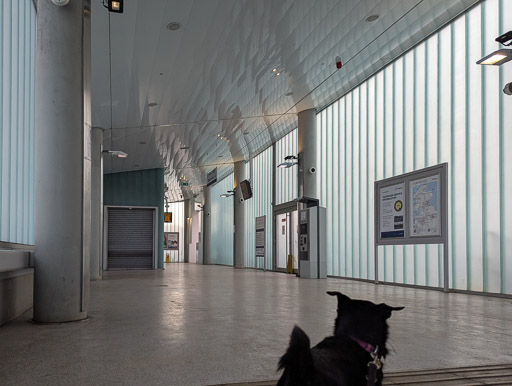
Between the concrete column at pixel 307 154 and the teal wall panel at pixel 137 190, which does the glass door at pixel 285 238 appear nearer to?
the concrete column at pixel 307 154

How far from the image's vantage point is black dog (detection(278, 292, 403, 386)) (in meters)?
1.64

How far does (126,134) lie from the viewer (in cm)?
1497

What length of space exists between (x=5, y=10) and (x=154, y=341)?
385 cm

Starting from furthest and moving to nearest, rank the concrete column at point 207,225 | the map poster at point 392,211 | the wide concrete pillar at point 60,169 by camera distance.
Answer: the concrete column at point 207,225 → the map poster at point 392,211 → the wide concrete pillar at point 60,169

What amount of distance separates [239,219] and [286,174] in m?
5.43

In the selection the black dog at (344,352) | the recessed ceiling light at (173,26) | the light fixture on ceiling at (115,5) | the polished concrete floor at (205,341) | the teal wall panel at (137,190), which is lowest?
the polished concrete floor at (205,341)

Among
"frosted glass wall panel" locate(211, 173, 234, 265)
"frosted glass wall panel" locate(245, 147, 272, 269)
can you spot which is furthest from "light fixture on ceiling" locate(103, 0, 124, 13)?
"frosted glass wall panel" locate(211, 173, 234, 265)

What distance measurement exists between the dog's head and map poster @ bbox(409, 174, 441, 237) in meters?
7.16

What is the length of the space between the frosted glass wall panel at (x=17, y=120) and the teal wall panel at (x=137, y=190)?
540 inches

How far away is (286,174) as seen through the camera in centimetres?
1762

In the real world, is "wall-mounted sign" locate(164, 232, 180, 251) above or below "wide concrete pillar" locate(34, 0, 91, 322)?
below

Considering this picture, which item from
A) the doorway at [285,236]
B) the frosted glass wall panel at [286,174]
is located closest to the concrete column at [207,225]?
the doorway at [285,236]

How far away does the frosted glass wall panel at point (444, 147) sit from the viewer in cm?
798

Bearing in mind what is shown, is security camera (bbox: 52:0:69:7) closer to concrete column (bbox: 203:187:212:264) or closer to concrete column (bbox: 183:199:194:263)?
concrete column (bbox: 203:187:212:264)
